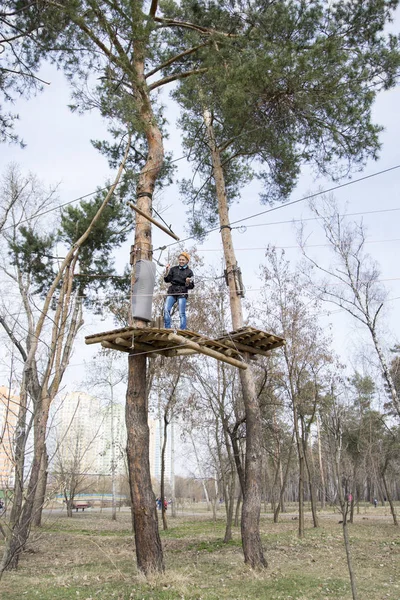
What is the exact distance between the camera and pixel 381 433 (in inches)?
833

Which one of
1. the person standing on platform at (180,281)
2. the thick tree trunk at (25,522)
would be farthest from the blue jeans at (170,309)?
the thick tree trunk at (25,522)

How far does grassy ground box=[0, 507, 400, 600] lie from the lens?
618cm

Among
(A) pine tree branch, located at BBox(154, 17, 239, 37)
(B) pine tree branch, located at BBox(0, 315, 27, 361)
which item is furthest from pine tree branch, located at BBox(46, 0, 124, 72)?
(B) pine tree branch, located at BBox(0, 315, 27, 361)

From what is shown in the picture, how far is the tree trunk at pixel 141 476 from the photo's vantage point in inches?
268

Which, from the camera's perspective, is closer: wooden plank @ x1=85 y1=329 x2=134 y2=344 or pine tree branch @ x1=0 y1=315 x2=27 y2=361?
wooden plank @ x1=85 y1=329 x2=134 y2=344

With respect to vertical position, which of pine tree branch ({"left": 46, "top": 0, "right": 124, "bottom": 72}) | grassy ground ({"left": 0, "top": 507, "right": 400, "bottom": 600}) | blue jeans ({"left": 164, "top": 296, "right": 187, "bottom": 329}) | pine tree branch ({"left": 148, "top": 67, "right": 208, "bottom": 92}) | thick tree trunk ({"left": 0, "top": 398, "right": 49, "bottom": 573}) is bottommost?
grassy ground ({"left": 0, "top": 507, "right": 400, "bottom": 600})

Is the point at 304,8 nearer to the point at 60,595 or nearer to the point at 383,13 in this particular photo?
the point at 383,13

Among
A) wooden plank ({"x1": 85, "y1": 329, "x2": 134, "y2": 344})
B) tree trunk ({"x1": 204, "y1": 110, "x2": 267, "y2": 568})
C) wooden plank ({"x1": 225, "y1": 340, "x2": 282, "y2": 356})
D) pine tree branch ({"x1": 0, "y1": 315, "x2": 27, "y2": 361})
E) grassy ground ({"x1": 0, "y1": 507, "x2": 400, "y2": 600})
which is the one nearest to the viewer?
grassy ground ({"x1": 0, "y1": 507, "x2": 400, "y2": 600})

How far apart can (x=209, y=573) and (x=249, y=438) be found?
2.36m

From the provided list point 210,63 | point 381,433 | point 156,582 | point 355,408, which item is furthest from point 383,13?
point 381,433

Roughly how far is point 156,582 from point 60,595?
1290mm

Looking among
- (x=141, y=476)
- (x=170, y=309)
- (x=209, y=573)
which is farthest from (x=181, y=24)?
(x=209, y=573)

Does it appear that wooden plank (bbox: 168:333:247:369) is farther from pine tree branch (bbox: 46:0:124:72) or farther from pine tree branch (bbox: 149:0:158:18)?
pine tree branch (bbox: 149:0:158:18)

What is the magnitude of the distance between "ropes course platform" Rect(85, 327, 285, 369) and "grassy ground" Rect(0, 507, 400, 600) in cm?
281
